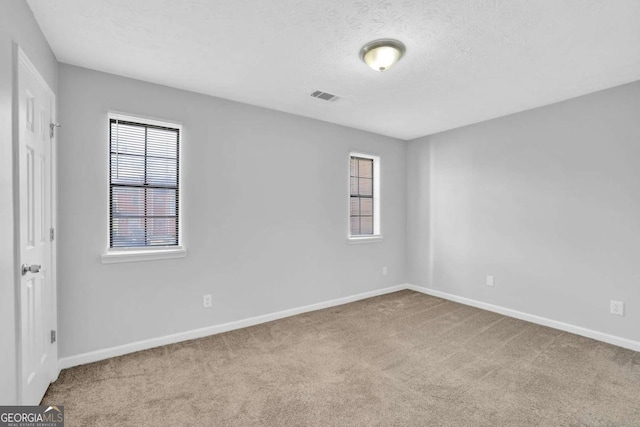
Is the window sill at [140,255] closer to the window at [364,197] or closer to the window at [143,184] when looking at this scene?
the window at [143,184]

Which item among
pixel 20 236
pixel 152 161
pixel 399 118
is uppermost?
pixel 399 118

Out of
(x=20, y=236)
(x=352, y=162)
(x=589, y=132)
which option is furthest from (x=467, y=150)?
(x=20, y=236)

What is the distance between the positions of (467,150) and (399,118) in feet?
3.80

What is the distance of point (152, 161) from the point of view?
9.75 feet

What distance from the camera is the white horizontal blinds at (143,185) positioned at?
281 centimetres

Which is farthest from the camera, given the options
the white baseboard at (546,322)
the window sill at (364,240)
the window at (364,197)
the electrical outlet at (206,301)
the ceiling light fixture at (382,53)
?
the window at (364,197)

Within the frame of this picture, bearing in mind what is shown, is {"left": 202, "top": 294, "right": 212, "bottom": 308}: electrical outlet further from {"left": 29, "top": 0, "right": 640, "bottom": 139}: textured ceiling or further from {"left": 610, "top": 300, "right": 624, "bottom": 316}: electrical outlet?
{"left": 610, "top": 300, "right": 624, "bottom": 316}: electrical outlet

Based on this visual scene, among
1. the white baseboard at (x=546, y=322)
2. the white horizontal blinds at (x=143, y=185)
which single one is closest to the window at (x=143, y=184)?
the white horizontal blinds at (x=143, y=185)

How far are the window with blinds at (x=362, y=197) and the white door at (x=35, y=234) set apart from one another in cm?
341

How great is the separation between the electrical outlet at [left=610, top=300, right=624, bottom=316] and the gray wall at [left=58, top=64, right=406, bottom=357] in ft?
8.74

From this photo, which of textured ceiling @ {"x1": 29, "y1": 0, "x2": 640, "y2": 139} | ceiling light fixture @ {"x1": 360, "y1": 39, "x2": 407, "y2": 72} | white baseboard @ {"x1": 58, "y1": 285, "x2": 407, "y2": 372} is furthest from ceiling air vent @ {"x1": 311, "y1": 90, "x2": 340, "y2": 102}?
white baseboard @ {"x1": 58, "y1": 285, "x2": 407, "y2": 372}

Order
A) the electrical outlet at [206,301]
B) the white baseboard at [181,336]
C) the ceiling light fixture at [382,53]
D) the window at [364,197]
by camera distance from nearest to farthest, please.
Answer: the ceiling light fixture at [382,53] < the white baseboard at [181,336] < the electrical outlet at [206,301] < the window at [364,197]

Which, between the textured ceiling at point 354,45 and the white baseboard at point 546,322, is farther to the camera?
the white baseboard at point 546,322

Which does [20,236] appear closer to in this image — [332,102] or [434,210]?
[332,102]
